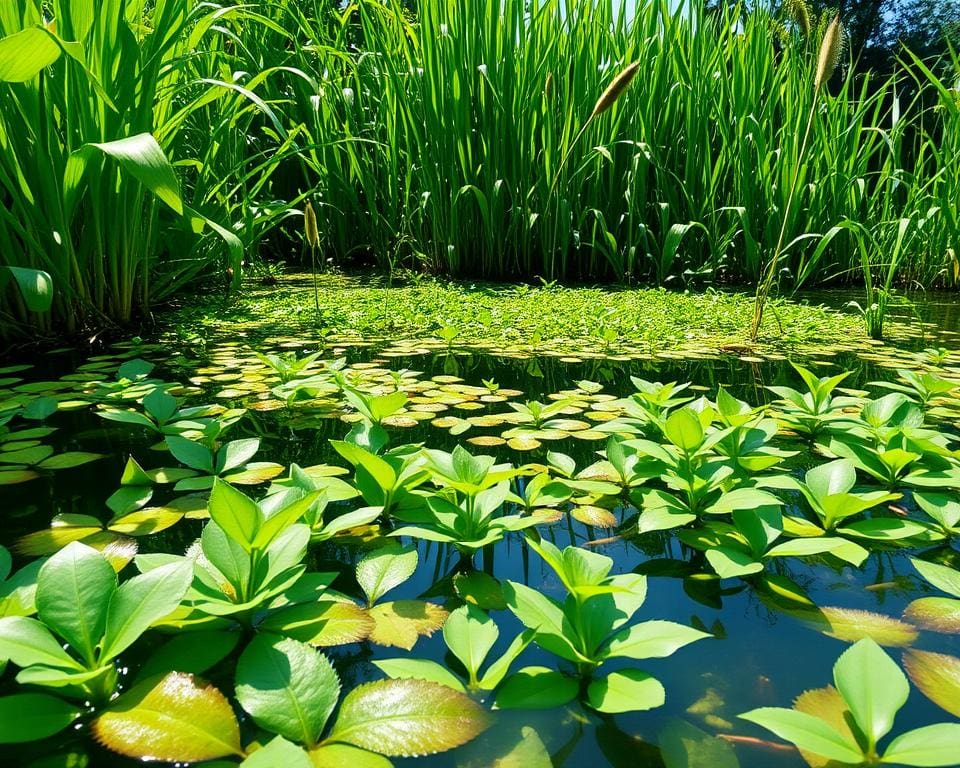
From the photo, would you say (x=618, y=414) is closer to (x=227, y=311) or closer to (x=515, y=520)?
(x=515, y=520)

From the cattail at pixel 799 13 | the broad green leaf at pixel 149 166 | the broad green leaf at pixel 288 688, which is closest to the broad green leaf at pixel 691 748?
the broad green leaf at pixel 288 688

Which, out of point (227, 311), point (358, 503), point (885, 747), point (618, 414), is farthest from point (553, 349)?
point (885, 747)

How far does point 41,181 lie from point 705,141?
2.55 meters

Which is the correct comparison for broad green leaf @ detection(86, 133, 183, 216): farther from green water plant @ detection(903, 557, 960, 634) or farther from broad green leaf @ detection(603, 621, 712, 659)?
green water plant @ detection(903, 557, 960, 634)

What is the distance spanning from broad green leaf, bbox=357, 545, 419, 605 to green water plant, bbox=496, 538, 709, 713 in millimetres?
128

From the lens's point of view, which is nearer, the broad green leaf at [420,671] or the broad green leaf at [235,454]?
the broad green leaf at [420,671]

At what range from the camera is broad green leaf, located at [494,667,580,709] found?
42cm

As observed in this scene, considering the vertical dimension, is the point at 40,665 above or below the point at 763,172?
below

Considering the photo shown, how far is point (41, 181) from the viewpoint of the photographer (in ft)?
4.30

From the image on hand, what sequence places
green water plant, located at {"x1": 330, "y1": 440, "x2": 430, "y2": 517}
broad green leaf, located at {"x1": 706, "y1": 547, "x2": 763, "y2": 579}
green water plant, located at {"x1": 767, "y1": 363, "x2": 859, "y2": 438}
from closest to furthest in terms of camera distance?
broad green leaf, located at {"x1": 706, "y1": 547, "x2": 763, "y2": 579}, green water plant, located at {"x1": 330, "y1": 440, "x2": 430, "y2": 517}, green water plant, located at {"x1": 767, "y1": 363, "x2": 859, "y2": 438}

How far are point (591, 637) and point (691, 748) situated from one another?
3.9 inches

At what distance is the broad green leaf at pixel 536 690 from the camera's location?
1.39ft

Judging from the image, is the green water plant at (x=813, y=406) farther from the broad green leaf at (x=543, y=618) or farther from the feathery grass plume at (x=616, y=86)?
the feathery grass plume at (x=616, y=86)

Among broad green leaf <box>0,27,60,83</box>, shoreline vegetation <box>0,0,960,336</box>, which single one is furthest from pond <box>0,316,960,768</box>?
shoreline vegetation <box>0,0,960,336</box>
